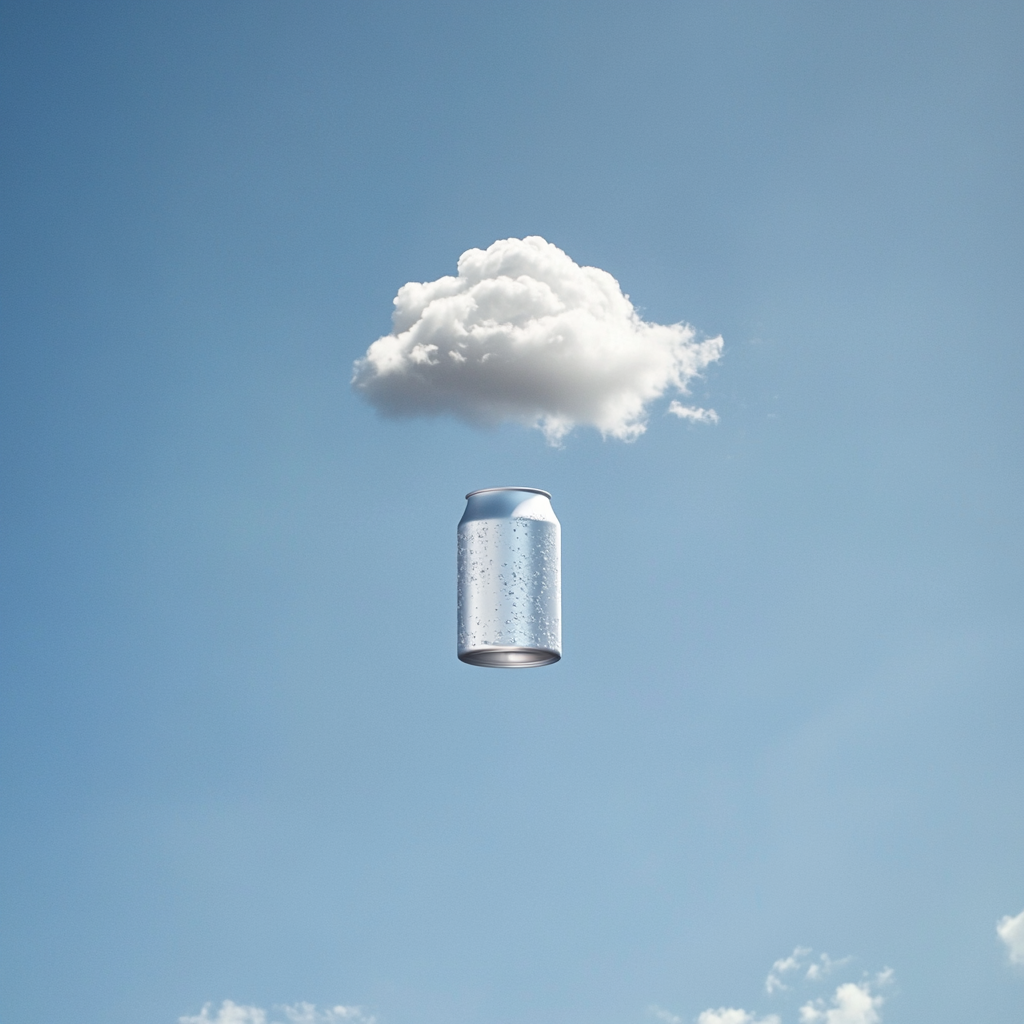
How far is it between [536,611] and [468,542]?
0.33 metres

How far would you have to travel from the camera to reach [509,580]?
3.89 meters

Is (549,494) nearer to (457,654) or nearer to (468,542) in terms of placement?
(468,542)

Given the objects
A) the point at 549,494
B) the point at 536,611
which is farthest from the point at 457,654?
the point at 549,494

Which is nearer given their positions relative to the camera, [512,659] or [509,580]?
[509,580]

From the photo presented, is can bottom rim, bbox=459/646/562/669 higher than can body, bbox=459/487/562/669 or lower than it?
lower

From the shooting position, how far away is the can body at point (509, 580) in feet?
12.6

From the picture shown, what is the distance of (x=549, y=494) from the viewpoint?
13.5 feet

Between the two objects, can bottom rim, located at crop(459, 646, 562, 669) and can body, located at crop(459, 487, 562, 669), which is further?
can bottom rim, located at crop(459, 646, 562, 669)

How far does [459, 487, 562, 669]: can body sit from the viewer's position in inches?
152

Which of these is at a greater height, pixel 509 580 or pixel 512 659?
pixel 509 580

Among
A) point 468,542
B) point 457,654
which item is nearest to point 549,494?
point 468,542

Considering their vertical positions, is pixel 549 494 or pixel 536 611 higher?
pixel 549 494

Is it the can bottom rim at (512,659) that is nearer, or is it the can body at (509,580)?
the can body at (509,580)

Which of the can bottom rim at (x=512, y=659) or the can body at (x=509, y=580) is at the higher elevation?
the can body at (x=509, y=580)
